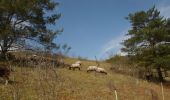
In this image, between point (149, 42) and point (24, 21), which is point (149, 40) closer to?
point (149, 42)

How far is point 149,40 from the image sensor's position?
3388 centimetres

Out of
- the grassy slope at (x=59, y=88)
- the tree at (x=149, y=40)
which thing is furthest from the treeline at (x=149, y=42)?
the grassy slope at (x=59, y=88)

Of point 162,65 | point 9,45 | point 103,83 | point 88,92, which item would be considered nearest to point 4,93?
point 88,92

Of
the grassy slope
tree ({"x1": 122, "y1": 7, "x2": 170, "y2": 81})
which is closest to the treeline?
tree ({"x1": 122, "y1": 7, "x2": 170, "y2": 81})

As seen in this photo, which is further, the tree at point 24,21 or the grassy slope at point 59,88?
the tree at point 24,21

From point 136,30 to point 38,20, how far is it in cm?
1141

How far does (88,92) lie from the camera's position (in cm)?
1897

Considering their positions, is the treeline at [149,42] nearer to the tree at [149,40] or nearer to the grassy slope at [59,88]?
the tree at [149,40]

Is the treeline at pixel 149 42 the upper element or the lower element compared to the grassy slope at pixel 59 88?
upper

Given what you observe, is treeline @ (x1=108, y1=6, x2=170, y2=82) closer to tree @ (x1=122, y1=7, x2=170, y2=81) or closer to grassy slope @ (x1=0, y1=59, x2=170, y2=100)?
tree @ (x1=122, y1=7, x2=170, y2=81)

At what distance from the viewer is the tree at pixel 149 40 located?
32594 millimetres

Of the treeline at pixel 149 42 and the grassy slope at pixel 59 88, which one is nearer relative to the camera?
the grassy slope at pixel 59 88

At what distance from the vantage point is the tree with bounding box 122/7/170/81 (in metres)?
32.6

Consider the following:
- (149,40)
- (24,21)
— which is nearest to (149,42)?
(149,40)
